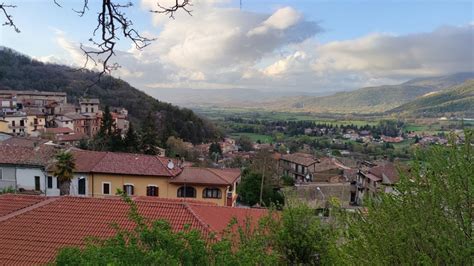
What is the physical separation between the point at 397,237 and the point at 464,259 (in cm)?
99

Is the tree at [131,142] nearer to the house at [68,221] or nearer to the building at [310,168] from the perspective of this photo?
the building at [310,168]

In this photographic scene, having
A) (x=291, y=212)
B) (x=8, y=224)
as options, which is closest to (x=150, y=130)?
(x=8, y=224)

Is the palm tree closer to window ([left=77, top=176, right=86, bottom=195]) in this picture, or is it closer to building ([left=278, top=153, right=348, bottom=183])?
window ([left=77, top=176, right=86, bottom=195])

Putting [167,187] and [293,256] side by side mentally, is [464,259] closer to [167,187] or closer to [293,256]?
[293,256]

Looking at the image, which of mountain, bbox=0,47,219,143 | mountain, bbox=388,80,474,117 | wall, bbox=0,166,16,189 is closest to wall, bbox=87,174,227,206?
wall, bbox=0,166,16,189

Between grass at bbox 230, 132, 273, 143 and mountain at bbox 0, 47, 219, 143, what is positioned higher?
mountain at bbox 0, 47, 219, 143

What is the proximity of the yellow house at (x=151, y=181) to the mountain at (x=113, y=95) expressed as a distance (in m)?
38.8

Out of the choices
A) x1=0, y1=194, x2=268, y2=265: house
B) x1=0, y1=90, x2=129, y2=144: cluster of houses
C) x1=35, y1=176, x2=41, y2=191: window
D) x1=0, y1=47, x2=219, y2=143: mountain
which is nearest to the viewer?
x1=0, y1=194, x2=268, y2=265: house

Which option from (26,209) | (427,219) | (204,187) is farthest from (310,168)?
(427,219)

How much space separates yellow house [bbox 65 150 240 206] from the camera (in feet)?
90.9

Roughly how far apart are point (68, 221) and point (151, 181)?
44.8 feet

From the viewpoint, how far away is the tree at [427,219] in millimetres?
6387

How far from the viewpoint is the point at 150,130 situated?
45.4 m

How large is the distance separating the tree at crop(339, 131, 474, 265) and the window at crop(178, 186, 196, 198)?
20.8m
